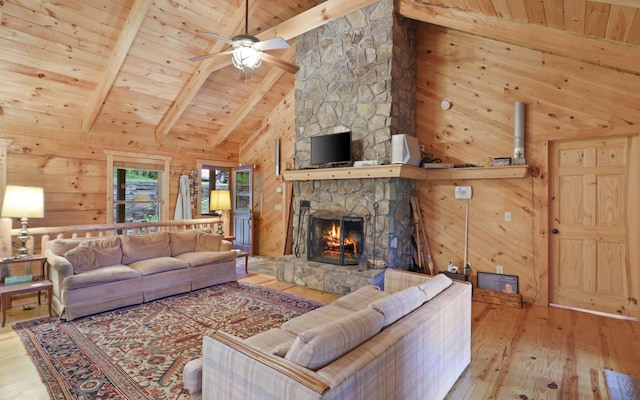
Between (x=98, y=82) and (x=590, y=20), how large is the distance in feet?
20.4

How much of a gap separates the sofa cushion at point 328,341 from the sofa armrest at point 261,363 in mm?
49

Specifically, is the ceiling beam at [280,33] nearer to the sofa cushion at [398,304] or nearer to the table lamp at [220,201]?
the table lamp at [220,201]

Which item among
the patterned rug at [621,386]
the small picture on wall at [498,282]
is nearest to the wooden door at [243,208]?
the small picture on wall at [498,282]

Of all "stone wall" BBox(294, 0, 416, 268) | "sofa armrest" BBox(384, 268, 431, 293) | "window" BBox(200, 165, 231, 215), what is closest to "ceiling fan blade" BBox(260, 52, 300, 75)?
"stone wall" BBox(294, 0, 416, 268)

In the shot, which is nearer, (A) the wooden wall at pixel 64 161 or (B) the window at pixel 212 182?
(A) the wooden wall at pixel 64 161

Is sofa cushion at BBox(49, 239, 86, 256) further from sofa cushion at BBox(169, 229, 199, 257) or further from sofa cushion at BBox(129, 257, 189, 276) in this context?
sofa cushion at BBox(169, 229, 199, 257)

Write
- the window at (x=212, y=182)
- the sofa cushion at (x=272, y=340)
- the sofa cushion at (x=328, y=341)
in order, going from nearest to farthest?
1. the sofa cushion at (x=328, y=341)
2. the sofa cushion at (x=272, y=340)
3. the window at (x=212, y=182)

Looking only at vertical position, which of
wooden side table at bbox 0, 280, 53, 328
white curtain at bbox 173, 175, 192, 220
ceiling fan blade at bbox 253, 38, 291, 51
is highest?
ceiling fan blade at bbox 253, 38, 291, 51

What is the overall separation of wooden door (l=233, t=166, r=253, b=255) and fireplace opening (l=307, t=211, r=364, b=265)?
2.67 metres

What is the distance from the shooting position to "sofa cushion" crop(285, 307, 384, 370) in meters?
1.43

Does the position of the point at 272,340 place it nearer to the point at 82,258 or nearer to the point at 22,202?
the point at 82,258

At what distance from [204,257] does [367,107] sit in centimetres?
314

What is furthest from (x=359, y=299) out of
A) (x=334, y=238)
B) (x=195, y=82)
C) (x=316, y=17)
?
(x=195, y=82)

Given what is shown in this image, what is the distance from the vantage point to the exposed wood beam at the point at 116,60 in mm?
4324
